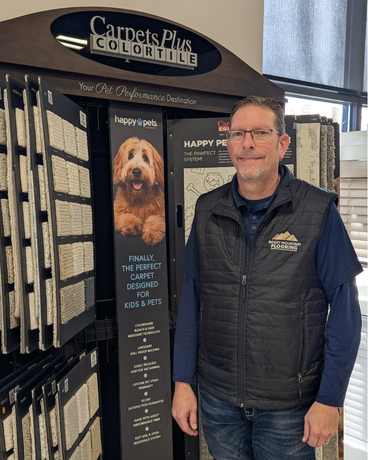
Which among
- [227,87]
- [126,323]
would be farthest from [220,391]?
[227,87]

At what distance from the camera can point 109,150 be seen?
76.9 inches

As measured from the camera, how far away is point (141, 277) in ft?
6.56

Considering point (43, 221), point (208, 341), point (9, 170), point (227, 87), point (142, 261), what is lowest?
point (208, 341)

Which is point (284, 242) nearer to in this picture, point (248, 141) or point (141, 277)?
point (248, 141)

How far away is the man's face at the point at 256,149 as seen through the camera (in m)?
1.40

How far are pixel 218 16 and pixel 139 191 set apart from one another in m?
1.26

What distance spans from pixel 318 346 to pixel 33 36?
170 centimetres

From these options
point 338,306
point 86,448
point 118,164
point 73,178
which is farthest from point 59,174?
point 86,448

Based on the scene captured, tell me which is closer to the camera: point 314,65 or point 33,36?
point 33,36

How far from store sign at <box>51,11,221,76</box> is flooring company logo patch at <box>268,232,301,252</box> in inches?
42.7

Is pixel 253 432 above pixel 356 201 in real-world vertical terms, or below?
below

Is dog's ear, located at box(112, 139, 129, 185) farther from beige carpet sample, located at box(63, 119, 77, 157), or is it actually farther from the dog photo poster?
beige carpet sample, located at box(63, 119, 77, 157)

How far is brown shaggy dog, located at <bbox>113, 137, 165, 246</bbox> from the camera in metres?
1.94

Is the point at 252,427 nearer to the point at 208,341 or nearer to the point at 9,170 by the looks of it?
the point at 208,341
